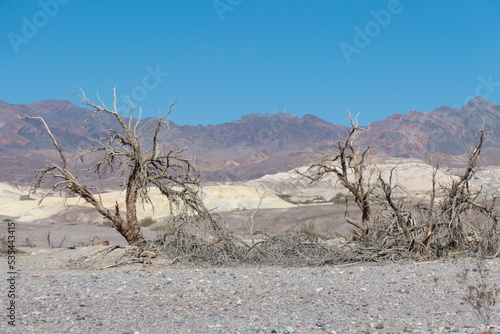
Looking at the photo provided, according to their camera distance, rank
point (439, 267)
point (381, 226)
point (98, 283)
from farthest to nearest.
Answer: point (381, 226) → point (439, 267) → point (98, 283)

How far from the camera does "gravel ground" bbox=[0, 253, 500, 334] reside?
6.84m

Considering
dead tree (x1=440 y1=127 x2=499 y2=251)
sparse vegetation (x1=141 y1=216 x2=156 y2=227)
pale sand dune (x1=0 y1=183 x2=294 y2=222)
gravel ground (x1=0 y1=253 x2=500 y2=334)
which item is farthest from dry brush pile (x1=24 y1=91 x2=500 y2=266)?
pale sand dune (x1=0 y1=183 x2=294 y2=222)

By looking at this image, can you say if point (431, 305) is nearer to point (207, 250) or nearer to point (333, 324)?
point (333, 324)

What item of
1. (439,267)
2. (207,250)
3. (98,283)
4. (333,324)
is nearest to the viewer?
(333,324)

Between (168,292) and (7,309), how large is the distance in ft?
7.87

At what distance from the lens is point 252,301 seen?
8195 millimetres

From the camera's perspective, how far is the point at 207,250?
12.4m

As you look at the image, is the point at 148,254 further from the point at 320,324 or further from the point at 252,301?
the point at 320,324

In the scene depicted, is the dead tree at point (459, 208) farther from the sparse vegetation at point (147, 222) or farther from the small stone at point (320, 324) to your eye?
the sparse vegetation at point (147, 222)

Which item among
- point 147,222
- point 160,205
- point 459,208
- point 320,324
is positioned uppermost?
point 459,208

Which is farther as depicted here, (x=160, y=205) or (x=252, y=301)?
(x=160, y=205)

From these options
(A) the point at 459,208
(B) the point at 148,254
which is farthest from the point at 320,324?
(A) the point at 459,208

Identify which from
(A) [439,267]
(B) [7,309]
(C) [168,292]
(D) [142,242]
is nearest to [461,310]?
(A) [439,267]

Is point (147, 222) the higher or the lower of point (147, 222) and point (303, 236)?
the lower
